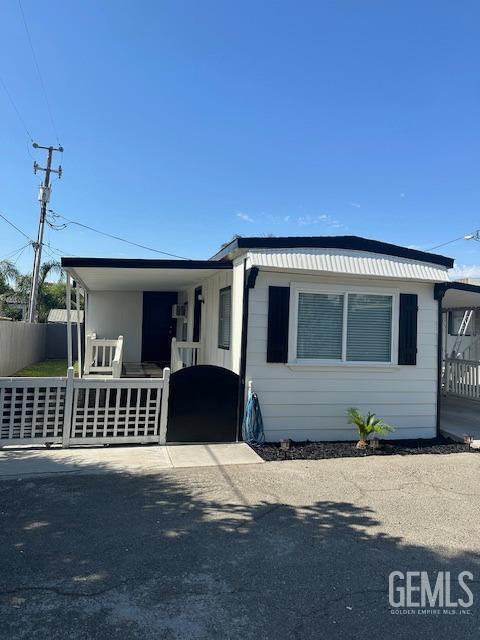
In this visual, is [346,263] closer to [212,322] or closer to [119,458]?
[212,322]

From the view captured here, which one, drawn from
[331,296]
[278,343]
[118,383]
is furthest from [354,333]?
[118,383]

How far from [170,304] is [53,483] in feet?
30.9

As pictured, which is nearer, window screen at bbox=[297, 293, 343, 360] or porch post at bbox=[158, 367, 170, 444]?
porch post at bbox=[158, 367, 170, 444]

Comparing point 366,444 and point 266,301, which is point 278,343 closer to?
point 266,301

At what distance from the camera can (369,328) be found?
7133 millimetres

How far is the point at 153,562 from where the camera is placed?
315 centimetres

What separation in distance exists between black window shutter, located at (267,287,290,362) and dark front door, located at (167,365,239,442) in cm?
67

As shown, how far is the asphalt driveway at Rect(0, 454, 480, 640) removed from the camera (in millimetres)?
2537

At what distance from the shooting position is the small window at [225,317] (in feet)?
25.5

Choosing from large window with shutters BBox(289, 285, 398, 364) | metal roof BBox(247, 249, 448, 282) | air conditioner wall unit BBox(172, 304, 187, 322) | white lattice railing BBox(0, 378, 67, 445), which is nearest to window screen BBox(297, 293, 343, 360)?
large window with shutters BBox(289, 285, 398, 364)

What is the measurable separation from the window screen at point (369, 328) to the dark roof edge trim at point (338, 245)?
0.73m

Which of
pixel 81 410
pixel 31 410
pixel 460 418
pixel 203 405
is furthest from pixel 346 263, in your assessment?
pixel 31 410

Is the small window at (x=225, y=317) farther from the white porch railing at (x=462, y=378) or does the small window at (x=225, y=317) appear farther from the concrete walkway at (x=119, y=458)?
the white porch railing at (x=462, y=378)

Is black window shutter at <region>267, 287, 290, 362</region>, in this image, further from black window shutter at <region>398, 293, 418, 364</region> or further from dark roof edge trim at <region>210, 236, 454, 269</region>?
black window shutter at <region>398, 293, 418, 364</region>
